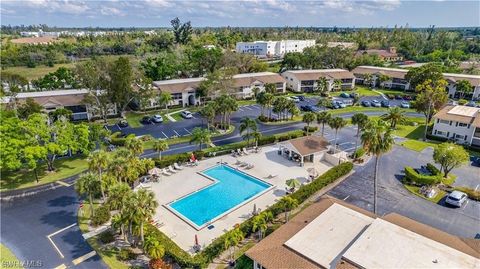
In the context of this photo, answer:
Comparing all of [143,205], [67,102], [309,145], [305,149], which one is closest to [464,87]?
[309,145]

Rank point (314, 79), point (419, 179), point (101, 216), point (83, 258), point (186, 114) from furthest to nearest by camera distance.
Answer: point (314, 79)
point (186, 114)
point (419, 179)
point (101, 216)
point (83, 258)

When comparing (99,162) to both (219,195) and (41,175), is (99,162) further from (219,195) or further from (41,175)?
(41,175)

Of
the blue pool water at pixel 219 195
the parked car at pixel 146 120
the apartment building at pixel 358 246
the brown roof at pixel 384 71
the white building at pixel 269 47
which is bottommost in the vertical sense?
the blue pool water at pixel 219 195

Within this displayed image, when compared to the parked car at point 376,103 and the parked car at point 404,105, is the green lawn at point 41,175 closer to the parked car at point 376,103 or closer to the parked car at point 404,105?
the parked car at point 376,103

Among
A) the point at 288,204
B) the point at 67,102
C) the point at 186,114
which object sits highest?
the point at 67,102

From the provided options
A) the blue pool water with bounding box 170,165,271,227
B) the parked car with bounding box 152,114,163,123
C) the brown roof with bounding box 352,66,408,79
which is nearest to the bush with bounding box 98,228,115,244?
the blue pool water with bounding box 170,165,271,227

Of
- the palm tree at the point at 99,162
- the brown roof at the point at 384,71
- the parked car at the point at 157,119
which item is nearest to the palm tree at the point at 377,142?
the palm tree at the point at 99,162

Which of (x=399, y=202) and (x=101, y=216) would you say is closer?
(x=101, y=216)
